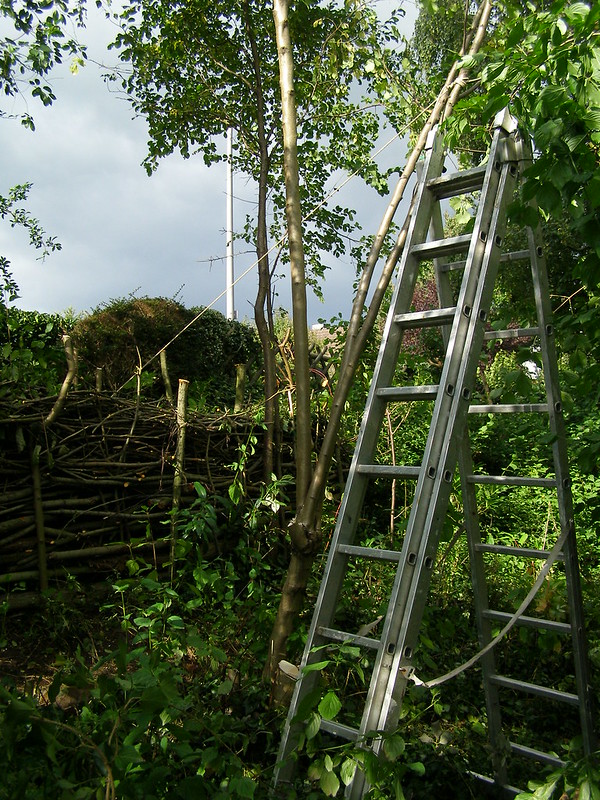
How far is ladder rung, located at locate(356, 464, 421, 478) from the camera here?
6.90 feet

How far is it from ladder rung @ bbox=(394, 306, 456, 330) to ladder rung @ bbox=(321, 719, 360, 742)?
1.24 m

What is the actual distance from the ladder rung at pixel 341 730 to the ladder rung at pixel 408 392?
100 cm

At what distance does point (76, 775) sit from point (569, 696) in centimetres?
173

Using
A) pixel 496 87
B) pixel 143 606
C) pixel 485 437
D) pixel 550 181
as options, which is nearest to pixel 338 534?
pixel 550 181

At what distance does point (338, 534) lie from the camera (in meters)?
2.28

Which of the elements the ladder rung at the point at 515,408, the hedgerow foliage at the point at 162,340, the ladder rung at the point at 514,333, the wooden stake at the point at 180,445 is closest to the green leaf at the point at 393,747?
the ladder rung at the point at 515,408

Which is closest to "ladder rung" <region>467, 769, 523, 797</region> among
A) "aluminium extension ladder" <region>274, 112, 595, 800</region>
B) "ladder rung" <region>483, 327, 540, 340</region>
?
"aluminium extension ladder" <region>274, 112, 595, 800</region>

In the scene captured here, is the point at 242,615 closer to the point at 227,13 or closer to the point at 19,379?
the point at 19,379

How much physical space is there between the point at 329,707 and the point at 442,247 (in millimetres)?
1502

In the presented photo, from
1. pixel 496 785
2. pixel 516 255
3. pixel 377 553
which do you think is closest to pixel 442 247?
pixel 516 255

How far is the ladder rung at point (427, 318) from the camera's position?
2.25m

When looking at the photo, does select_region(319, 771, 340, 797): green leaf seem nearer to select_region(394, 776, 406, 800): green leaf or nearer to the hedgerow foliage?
select_region(394, 776, 406, 800): green leaf

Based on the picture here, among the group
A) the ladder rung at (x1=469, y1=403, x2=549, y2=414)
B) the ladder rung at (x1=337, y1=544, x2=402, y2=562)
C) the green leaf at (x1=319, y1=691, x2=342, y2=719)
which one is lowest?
the green leaf at (x1=319, y1=691, x2=342, y2=719)

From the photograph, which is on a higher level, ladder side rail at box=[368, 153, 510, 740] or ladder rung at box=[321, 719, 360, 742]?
ladder side rail at box=[368, 153, 510, 740]
